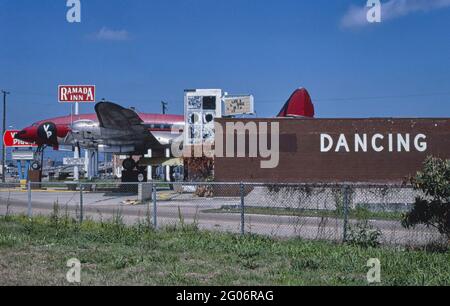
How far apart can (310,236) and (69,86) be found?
113 feet

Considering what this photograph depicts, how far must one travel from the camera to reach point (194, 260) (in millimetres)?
9586

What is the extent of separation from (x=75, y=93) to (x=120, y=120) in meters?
12.3

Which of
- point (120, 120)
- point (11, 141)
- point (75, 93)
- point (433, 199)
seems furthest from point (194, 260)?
point (11, 141)

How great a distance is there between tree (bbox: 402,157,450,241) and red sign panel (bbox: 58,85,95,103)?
36170 mm

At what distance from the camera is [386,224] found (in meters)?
14.0

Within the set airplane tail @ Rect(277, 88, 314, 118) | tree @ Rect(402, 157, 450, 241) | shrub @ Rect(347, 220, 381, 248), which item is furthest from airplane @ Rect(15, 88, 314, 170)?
tree @ Rect(402, 157, 450, 241)

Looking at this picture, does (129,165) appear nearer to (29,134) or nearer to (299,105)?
(29,134)

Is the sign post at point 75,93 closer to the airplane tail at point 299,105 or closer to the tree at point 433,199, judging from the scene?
the airplane tail at point 299,105

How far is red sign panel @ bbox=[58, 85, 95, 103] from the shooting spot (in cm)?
4356

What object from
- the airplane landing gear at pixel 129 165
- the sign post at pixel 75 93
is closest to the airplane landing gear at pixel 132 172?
the airplane landing gear at pixel 129 165

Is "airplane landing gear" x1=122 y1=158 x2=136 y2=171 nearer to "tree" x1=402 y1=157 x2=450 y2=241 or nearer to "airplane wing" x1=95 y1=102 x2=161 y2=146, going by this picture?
"airplane wing" x1=95 y1=102 x2=161 y2=146

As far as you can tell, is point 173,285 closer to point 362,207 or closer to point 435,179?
point 435,179

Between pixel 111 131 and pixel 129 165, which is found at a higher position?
pixel 111 131

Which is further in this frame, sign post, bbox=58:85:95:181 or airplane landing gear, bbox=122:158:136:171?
sign post, bbox=58:85:95:181
